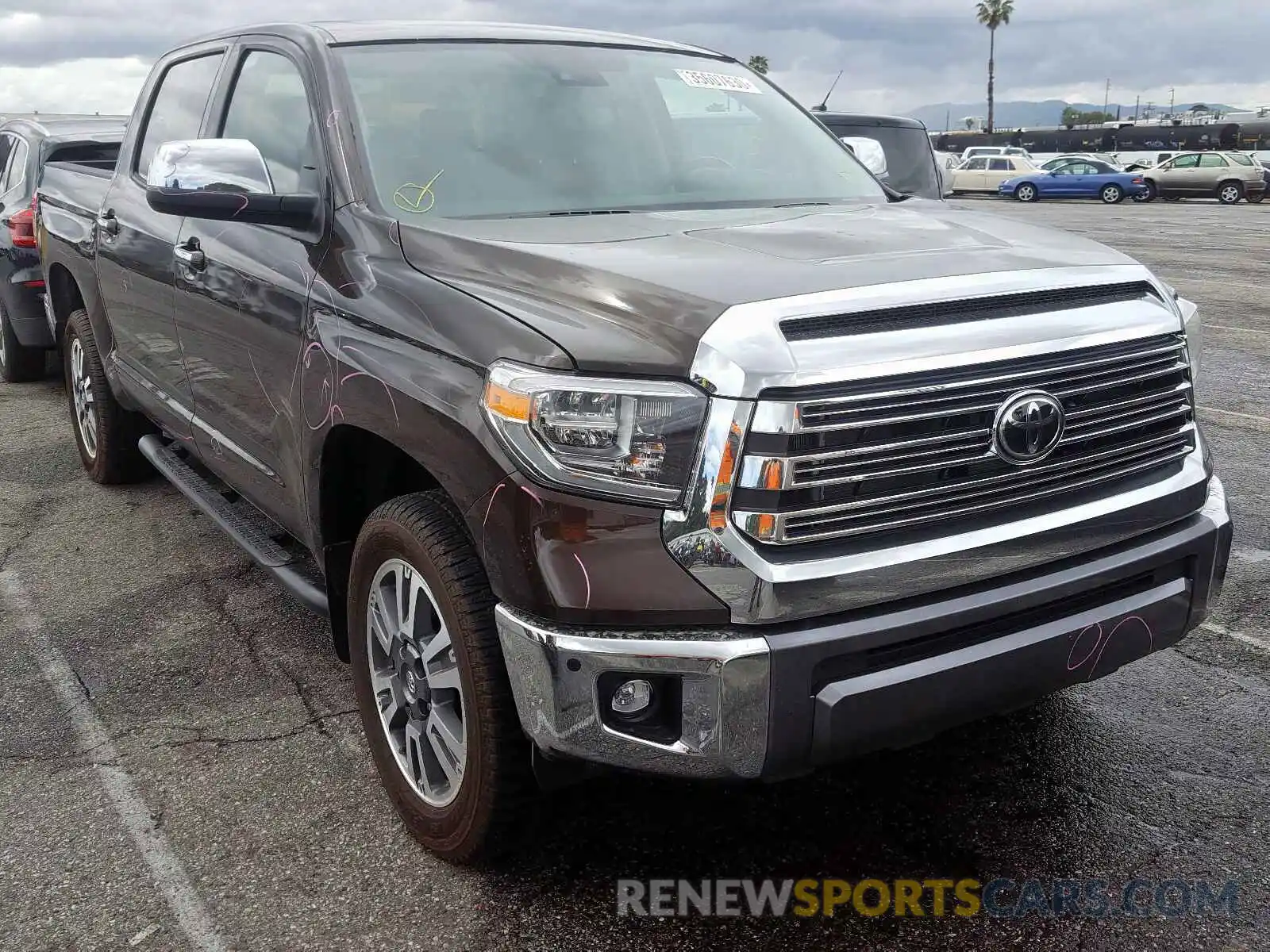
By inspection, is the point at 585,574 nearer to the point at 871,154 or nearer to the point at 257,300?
the point at 257,300

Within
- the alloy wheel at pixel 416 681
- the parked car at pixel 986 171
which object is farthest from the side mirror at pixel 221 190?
the parked car at pixel 986 171

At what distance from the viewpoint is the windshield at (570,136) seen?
3186 mm

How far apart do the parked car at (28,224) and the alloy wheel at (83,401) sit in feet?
5.81

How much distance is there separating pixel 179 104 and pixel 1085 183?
35.1 m

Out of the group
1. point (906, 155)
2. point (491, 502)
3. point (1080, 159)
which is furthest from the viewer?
point (1080, 159)

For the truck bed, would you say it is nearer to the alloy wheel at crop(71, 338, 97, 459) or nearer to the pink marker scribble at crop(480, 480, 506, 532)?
the alloy wheel at crop(71, 338, 97, 459)

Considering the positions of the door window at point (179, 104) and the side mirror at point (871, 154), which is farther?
the side mirror at point (871, 154)

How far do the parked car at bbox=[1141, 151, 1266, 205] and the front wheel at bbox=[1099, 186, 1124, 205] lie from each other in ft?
2.49

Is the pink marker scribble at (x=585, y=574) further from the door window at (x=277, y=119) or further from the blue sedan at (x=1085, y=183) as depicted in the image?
the blue sedan at (x=1085, y=183)

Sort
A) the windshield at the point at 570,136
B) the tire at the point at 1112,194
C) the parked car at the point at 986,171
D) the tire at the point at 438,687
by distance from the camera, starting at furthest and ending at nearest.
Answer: the parked car at the point at 986,171 < the tire at the point at 1112,194 < the windshield at the point at 570,136 < the tire at the point at 438,687

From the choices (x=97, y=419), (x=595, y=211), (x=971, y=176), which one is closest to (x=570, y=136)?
(x=595, y=211)

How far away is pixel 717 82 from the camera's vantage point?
405cm

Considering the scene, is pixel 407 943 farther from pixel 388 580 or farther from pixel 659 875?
pixel 388 580

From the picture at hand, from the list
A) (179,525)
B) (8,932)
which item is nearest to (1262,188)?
(179,525)
